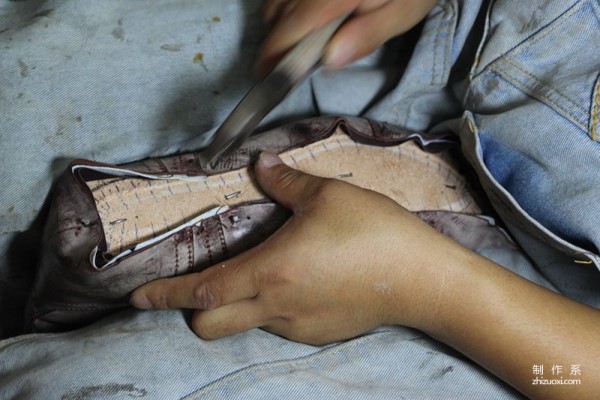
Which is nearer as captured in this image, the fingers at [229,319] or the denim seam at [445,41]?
the fingers at [229,319]

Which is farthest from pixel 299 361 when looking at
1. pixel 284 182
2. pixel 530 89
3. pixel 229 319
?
pixel 530 89

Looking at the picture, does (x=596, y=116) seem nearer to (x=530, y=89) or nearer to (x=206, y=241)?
(x=530, y=89)

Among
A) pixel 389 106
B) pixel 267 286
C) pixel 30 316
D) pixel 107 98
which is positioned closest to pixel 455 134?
pixel 389 106

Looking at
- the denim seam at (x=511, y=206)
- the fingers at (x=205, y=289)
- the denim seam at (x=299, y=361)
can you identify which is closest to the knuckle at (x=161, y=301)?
the fingers at (x=205, y=289)

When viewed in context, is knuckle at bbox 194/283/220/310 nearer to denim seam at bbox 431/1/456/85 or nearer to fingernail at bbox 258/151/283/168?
fingernail at bbox 258/151/283/168

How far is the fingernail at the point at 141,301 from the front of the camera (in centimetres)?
70

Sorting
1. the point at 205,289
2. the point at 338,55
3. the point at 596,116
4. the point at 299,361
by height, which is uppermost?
the point at 338,55

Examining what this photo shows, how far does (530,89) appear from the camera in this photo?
0.77 m

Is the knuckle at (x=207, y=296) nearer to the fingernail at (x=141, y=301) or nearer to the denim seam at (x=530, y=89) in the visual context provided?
the fingernail at (x=141, y=301)

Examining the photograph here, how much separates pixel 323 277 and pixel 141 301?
0.68 ft

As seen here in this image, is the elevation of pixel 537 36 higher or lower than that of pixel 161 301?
higher

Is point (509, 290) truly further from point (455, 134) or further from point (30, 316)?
point (30, 316)

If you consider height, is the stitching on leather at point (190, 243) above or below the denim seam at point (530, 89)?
below

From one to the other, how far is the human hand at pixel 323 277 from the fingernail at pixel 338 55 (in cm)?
14
